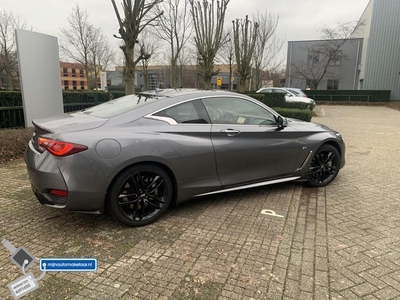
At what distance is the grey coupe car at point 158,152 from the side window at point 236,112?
0.01 m

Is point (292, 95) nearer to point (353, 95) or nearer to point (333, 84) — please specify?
point (353, 95)

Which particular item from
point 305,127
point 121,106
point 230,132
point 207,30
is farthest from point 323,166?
point 207,30

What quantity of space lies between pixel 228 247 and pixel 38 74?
7350mm

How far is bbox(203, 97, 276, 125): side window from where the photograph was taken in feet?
12.4

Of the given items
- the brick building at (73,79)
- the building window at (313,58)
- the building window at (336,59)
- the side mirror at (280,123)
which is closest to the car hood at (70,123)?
the side mirror at (280,123)

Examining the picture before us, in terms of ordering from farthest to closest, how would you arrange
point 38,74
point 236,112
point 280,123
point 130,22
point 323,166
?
1. point 130,22
2. point 38,74
3. point 323,166
4. point 280,123
5. point 236,112

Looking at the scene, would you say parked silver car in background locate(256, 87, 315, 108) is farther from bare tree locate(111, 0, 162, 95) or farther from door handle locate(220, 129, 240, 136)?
door handle locate(220, 129, 240, 136)

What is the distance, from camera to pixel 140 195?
3215mm

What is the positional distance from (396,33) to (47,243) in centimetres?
3828

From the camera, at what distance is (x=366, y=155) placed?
7.27 meters

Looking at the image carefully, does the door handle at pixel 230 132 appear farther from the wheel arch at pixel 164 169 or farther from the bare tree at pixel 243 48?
the bare tree at pixel 243 48

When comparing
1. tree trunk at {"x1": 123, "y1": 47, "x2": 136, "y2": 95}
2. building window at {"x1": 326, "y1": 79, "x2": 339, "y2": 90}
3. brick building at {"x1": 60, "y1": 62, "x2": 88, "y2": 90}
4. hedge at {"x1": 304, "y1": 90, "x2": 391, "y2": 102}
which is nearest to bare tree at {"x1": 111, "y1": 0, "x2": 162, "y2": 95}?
tree trunk at {"x1": 123, "y1": 47, "x2": 136, "y2": 95}

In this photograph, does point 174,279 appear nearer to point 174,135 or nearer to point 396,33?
point 174,135

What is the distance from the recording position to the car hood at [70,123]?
3.05 m
